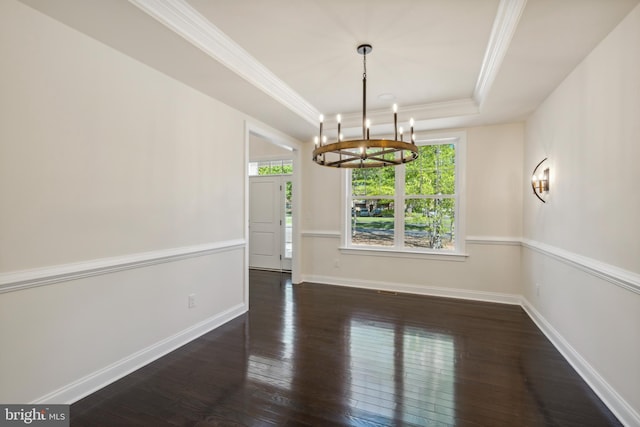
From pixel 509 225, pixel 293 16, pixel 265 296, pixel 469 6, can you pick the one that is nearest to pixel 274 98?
pixel 293 16

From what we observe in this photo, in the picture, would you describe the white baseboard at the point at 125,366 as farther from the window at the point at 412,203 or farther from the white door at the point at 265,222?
the white door at the point at 265,222

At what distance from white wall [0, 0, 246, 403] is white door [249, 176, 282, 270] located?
3.06 metres

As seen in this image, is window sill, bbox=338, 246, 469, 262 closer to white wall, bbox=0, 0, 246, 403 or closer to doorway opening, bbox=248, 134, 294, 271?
doorway opening, bbox=248, 134, 294, 271

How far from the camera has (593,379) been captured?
2.20m

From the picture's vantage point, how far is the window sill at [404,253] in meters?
4.43

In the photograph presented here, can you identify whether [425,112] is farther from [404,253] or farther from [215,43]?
[215,43]

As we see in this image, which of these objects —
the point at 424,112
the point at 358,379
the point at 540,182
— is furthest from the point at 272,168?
the point at 358,379

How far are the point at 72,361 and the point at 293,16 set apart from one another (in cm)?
280

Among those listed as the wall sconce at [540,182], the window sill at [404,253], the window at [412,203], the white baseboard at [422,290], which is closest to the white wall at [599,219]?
the wall sconce at [540,182]

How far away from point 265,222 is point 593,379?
5.31 metres

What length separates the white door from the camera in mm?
6258

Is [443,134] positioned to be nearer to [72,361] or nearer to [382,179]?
[382,179]

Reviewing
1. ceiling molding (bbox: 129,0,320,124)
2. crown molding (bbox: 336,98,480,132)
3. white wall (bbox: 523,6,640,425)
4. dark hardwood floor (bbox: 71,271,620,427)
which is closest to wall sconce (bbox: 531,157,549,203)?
white wall (bbox: 523,6,640,425)

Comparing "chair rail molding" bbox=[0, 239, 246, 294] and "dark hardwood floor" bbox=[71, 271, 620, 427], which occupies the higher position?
"chair rail molding" bbox=[0, 239, 246, 294]
